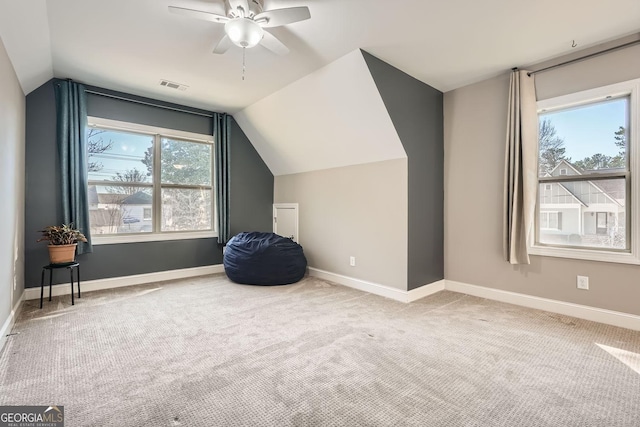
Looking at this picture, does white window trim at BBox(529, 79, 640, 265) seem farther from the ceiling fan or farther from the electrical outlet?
the ceiling fan

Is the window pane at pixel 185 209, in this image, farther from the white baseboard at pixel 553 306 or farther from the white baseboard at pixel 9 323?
the white baseboard at pixel 553 306

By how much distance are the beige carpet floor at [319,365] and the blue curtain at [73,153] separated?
39.6 inches

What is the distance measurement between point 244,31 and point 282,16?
0.30 m

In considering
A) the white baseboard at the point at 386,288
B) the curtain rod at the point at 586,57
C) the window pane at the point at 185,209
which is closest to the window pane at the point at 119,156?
the window pane at the point at 185,209

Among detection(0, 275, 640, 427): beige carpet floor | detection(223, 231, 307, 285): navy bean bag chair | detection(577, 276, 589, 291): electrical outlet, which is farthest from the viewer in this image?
detection(223, 231, 307, 285): navy bean bag chair

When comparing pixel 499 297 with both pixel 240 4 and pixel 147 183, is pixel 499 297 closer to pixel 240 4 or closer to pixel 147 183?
pixel 240 4

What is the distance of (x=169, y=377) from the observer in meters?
1.86

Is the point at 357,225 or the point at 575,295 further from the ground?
the point at 357,225

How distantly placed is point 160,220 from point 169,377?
9.67 ft

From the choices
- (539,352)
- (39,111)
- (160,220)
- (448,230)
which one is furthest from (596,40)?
(39,111)

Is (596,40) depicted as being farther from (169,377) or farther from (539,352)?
(169,377)

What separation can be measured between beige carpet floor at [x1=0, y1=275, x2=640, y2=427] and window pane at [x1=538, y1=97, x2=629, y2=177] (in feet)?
4.88

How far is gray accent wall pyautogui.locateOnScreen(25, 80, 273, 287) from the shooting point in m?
3.39

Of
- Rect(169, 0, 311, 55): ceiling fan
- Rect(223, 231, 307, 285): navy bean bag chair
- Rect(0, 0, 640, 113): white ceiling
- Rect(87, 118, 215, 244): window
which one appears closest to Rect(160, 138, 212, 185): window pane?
Rect(87, 118, 215, 244): window
